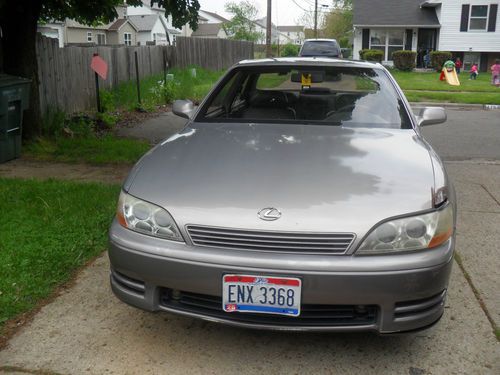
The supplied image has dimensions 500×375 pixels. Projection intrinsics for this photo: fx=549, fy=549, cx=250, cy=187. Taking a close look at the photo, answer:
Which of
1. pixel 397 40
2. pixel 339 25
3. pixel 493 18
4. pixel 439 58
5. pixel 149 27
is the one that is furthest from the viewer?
pixel 339 25

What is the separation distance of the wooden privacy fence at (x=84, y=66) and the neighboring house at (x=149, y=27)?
3423 centimetres

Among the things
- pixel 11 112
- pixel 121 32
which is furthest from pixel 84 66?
pixel 121 32

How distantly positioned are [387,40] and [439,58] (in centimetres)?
457

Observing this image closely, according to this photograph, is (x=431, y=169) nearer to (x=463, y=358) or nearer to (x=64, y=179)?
(x=463, y=358)

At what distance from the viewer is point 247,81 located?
16.0ft

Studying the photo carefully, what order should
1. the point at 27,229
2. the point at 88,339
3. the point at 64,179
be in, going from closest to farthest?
1. the point at 88,339
2. the point at 27,229
3. the point at 64,179

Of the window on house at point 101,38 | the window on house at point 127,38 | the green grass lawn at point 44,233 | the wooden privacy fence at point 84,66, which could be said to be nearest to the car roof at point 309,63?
the green grass lawn at point 44,233

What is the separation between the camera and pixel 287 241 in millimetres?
2465

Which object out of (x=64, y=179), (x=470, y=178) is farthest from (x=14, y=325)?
(x=470, y=178)

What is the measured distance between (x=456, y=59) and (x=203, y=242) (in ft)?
95.9

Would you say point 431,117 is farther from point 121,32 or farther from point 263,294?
point 121,32

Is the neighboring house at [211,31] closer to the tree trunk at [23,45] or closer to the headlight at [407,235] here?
the tree trunk at [23,45]

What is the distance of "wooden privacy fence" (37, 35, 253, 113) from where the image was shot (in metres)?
10.1

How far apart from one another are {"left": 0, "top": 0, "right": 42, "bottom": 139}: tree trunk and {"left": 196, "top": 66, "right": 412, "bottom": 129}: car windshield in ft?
14.0
